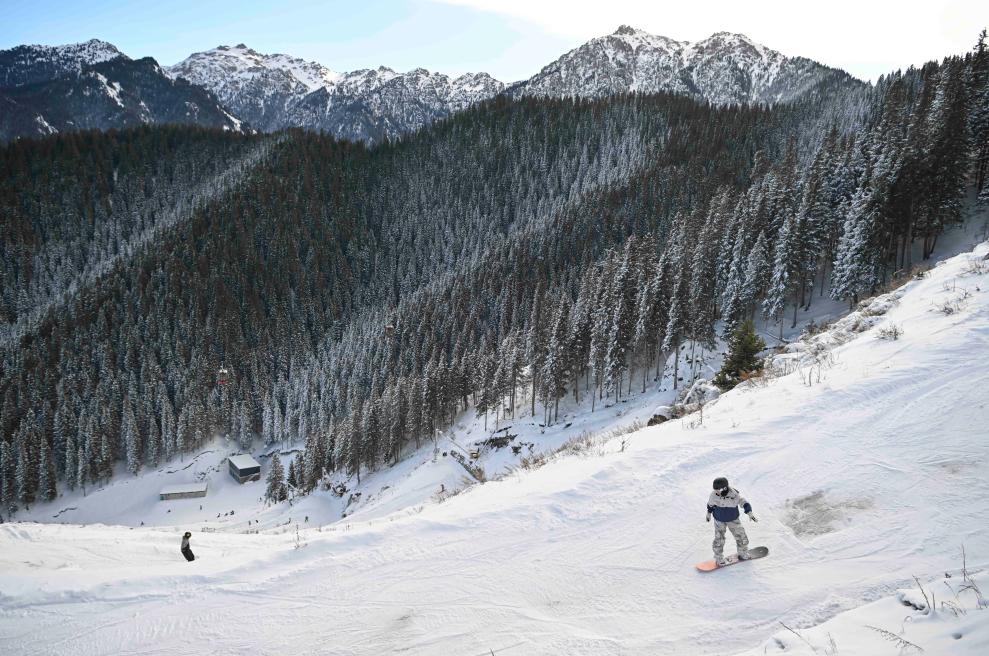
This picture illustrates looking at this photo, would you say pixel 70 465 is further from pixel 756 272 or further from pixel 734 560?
pixel 756 272

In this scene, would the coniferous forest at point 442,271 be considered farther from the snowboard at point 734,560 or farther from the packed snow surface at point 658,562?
the snowboard at point 734,560

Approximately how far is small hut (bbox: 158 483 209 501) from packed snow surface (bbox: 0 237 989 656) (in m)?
77.4

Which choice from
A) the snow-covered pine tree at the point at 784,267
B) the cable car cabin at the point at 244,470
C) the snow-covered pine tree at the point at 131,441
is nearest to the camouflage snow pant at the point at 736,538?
the snow-covered pine tree at the point at 784,267

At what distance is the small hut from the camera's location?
254ft

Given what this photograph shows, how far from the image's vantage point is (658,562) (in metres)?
7.99

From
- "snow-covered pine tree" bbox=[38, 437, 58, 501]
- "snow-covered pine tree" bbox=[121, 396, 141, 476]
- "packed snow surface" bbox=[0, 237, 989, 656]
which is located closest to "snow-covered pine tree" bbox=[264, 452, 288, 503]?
"snow-covered pine tree" bbox=[121, 396, 141, 476]

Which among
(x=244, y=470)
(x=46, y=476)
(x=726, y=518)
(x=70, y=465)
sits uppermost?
(x=726, y=518)

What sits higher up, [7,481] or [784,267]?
[784,267]

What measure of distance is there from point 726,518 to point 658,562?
1.37 m

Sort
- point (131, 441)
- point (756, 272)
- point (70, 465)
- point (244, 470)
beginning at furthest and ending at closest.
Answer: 1. point (131, 441)
2. point (70, 465)
3. point (244, 470)
4. point (756, 272)

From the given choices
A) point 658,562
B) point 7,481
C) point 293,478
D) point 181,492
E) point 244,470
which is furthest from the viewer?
point 244,470

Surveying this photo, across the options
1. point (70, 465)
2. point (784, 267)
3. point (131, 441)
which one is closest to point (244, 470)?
point (131, 441)

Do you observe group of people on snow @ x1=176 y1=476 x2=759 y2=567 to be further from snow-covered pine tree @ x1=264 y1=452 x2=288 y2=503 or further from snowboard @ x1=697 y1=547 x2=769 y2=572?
snow-covered pine tree @ x1=264 y1=452 x2=288 y2=503

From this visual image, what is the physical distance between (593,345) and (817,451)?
4786 centimetres
